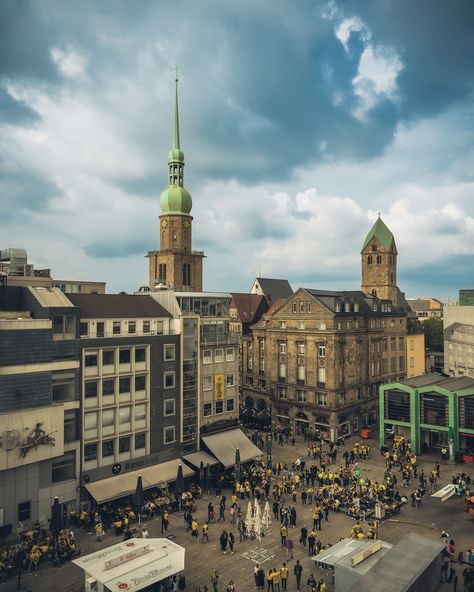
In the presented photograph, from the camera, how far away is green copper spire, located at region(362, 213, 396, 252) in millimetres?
116950

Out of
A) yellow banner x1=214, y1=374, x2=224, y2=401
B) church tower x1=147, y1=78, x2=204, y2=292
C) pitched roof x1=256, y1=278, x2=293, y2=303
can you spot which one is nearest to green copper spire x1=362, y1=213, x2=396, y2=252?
pitched roof x1=256, y1=278, x2=293, y2=303

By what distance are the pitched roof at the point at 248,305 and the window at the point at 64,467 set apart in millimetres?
57897

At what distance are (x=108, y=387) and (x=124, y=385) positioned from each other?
68.5 inches

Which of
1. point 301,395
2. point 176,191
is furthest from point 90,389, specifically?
point 176,191

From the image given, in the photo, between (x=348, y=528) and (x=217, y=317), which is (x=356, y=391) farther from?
(x=348, y=528)

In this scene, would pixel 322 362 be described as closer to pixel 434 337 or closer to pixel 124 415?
pixel 124 415

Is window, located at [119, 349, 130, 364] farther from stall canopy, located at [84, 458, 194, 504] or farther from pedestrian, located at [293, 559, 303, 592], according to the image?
pedestrian, located at [293, 559, 303, 592]

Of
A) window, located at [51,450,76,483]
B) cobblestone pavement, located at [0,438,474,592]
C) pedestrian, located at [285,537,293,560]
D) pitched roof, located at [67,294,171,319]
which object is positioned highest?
pitched roof, located at [67,294,171,319]

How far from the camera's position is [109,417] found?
1817 inches

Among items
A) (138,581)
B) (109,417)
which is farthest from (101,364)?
(138,581)

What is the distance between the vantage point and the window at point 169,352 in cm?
5096

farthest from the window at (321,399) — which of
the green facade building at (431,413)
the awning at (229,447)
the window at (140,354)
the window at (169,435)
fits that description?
the window at (140,354)

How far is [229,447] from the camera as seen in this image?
5434 centimetres

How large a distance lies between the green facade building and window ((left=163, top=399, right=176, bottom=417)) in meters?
29.4
